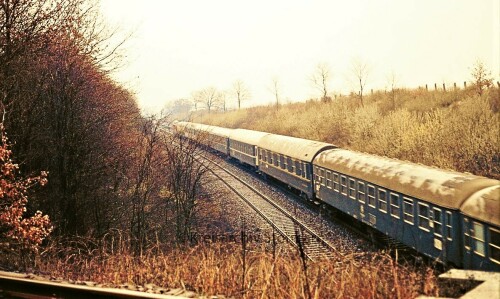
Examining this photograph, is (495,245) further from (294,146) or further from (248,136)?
(248,136)

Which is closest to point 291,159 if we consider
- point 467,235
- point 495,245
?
point 467,235

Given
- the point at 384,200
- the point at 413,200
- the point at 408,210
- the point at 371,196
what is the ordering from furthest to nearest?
the point at 371,196 → the point at 384,200 → the point at 408,210 → the point at 413,200

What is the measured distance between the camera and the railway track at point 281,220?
42.7ft

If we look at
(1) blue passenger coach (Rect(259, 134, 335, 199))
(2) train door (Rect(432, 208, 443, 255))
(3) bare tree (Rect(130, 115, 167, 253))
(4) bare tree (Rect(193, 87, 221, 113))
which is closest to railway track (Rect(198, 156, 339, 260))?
(1) blue passenger coach (Rect(259, 134, 335, 199))

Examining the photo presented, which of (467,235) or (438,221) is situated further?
(438,221)

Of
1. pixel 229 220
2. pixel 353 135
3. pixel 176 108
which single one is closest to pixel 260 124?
pixel 353 135

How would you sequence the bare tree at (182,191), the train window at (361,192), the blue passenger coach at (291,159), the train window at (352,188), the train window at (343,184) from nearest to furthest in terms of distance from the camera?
1. the train window at (361,192)
2. the train window at (352,188)
3. the bare tree at (182,191)
4. the train window at (343,184)
5. the blue passenger coach at (291,159)

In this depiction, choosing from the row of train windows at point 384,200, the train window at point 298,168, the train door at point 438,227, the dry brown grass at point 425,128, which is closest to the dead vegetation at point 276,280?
the train door at point 438,227

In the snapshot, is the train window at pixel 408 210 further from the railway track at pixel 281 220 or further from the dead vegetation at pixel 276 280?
the dead vegetation at pixel 276 280

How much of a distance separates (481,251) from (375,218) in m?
4.90

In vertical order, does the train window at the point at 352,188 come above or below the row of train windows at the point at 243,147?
below

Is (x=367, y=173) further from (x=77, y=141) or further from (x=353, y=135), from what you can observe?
(x=353, y=135)

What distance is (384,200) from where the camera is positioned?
42.2 feet

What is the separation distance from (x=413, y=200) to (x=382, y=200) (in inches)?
69.3
